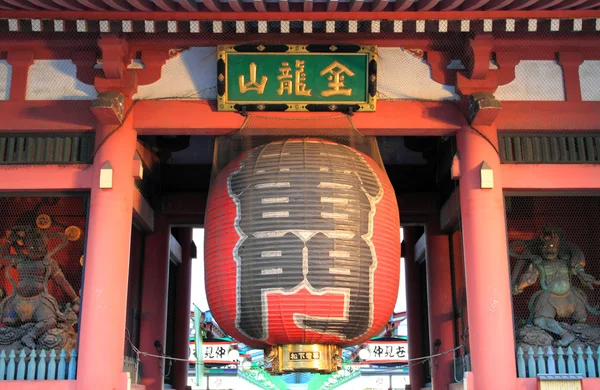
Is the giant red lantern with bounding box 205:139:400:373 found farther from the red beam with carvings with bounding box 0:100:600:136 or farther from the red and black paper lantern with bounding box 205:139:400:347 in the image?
the red beam with carvings with bounding box 0:100:600:136

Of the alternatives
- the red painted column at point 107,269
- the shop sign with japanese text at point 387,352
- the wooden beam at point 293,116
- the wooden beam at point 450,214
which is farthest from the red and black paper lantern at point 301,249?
the shop sign with japanese text at point 387,352

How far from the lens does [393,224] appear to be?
5.82m

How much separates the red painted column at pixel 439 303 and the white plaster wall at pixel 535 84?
2.42m

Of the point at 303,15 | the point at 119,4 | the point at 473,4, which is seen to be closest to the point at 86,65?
the point at 119,4

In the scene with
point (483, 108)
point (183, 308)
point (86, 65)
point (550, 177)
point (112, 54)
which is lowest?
point (183, 308)

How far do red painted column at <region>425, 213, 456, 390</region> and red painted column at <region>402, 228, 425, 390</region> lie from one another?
3.49 ft

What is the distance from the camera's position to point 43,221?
7.29m

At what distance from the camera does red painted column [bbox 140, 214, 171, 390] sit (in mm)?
7992

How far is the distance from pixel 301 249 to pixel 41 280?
3.10 m

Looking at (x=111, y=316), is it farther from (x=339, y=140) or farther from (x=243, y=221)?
(x=339, y=140)

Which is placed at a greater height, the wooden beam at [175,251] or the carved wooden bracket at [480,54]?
the carved wooden bracket at [480,54]

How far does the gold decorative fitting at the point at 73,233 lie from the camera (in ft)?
24.5

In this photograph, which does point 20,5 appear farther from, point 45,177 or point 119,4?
point 45,177

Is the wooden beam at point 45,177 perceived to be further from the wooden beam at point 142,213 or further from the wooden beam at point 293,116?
the wooden beam at point 142,213
